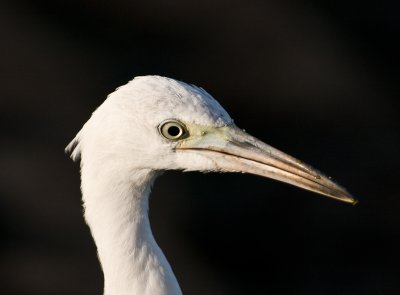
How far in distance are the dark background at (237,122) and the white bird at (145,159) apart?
3106mm

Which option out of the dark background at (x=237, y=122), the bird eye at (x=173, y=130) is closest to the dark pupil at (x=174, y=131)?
the bird eye at (x=173, y=130)

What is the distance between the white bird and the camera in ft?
10.2

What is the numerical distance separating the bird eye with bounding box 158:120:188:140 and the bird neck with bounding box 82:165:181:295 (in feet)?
0.61

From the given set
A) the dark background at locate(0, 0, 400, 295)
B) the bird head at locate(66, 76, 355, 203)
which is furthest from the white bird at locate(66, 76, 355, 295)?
the dark background at locate(0, 0, 400, 295)

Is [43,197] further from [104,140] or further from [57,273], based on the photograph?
[104,140]

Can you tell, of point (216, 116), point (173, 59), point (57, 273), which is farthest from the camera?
point (173, 59)

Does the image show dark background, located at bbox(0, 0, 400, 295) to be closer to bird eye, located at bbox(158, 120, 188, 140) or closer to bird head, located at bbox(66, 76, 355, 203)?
bird head, located at bbox(66, 76, 355, 203)

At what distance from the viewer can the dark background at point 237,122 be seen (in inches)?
258

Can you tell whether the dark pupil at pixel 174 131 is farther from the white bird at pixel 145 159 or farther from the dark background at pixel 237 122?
the dark background at pixel 237 122

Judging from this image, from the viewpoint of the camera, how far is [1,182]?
21.8 feet

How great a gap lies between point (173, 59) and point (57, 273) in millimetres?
1979

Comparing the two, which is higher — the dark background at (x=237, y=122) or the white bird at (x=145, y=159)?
the dark background at (x=237, y=122)

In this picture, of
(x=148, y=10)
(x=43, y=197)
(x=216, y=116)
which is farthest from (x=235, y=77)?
(x=216, y=116)

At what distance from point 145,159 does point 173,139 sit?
5.0 inches
